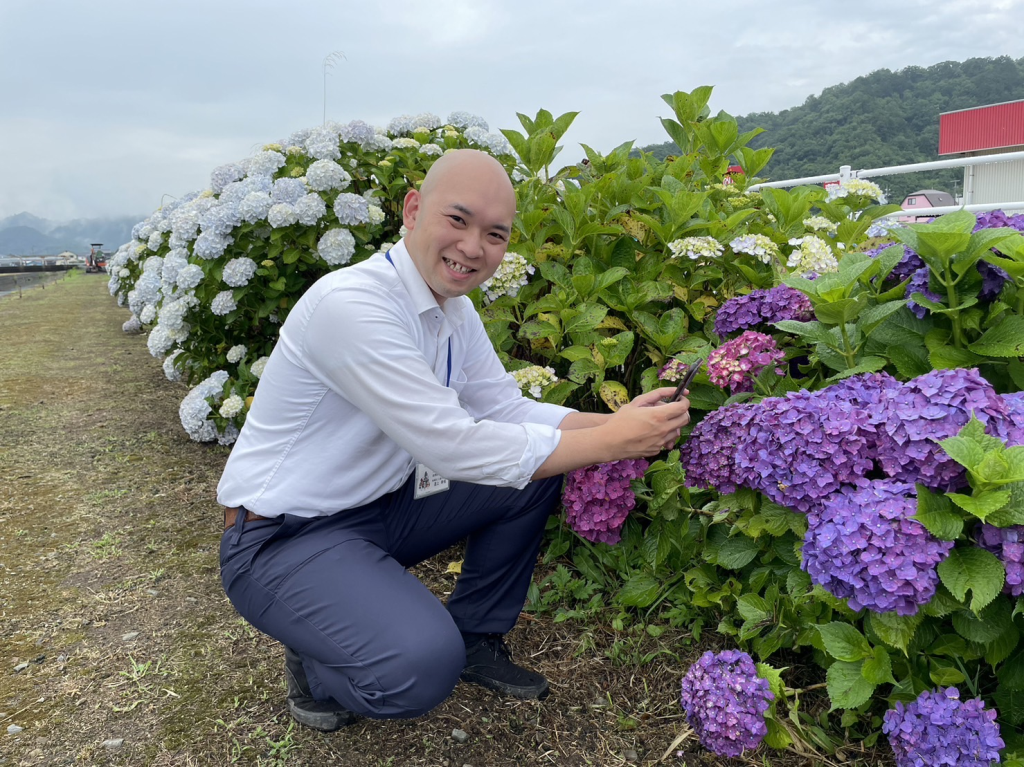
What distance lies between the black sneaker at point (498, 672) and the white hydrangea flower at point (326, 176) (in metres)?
2.30

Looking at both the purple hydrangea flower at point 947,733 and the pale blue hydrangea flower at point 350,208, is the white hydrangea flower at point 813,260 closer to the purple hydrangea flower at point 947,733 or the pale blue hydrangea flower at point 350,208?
the purple hydrangea flower at point 947,733

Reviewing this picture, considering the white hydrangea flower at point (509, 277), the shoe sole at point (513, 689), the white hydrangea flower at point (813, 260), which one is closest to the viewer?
the shoe sole at point (513, 689)

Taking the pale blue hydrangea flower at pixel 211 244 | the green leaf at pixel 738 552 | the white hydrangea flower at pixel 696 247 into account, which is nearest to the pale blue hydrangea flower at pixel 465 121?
the pale blue hydrangea flower at pixel 211 244

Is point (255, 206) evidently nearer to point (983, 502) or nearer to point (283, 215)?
point (283, 215)

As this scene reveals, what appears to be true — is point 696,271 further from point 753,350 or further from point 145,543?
point 145,543

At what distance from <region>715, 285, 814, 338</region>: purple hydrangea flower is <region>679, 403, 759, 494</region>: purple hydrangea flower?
1.21 ft

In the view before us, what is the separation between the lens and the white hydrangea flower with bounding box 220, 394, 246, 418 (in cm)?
379

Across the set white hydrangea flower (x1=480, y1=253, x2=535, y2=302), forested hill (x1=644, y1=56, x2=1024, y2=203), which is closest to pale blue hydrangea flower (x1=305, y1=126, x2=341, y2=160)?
white hydrangea flower (x1=480, y1=253, x2=535, y2=302)

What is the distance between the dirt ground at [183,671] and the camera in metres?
1.82

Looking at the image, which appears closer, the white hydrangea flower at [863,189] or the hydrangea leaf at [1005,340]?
the hydrangea leaf at [1005,340]

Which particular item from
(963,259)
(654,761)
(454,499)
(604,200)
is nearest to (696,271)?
(604,200)

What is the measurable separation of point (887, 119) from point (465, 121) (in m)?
46.5

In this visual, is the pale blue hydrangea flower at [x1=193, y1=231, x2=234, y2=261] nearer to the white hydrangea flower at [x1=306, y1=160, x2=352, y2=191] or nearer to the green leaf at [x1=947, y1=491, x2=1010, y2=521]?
the white hydrangea flower at [x1=306, y1=160, x2=352, y2=191]

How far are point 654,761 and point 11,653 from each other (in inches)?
76.5
